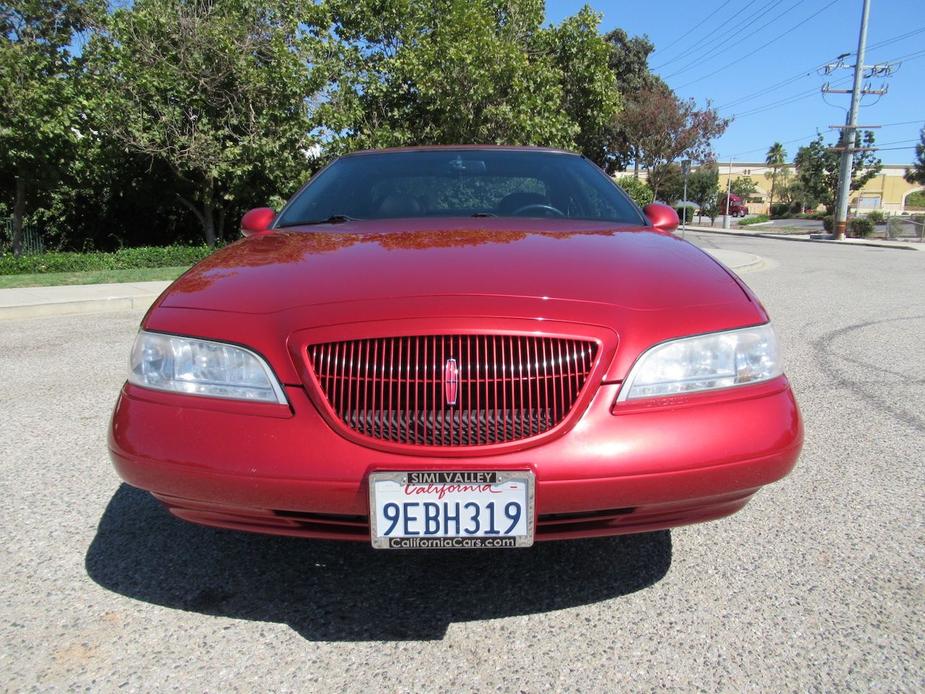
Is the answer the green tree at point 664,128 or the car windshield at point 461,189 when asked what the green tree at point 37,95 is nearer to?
the car windshield at point 461,189

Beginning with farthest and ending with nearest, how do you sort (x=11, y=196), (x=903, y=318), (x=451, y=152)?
(x=11, y=196) < (x=903, y=318) < (x=451, y=152)

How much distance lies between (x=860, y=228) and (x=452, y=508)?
35.4m

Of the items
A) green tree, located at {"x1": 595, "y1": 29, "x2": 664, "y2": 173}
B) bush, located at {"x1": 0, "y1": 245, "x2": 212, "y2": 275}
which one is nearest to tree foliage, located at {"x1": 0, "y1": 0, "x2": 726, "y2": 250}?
bush, located at {"x1": 0, "y1": 245, "x2": 212, "y2": 275}

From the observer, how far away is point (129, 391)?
2039 millimetres

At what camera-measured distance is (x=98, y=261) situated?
12.4m

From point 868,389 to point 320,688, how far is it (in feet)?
13.9

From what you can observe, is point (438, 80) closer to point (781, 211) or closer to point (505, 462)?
point (505, 462)

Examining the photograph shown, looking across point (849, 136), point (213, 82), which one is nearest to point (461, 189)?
point (213, 82)

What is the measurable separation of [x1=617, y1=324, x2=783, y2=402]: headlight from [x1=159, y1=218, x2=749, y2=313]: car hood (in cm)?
14

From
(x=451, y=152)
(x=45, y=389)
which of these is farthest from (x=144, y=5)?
(x=451, y=152)

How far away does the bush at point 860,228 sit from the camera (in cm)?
3161

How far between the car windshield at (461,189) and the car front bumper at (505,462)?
137 centimetres

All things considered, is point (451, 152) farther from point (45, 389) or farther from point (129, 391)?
point (45, 389)

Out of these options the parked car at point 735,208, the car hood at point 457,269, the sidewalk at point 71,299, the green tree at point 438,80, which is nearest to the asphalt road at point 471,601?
the car hood at point 457,269
